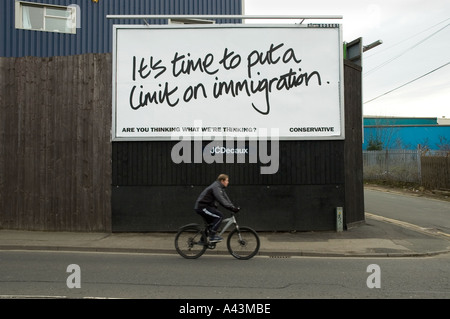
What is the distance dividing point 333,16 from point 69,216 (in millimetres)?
9311

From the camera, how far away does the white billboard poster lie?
11.5 m

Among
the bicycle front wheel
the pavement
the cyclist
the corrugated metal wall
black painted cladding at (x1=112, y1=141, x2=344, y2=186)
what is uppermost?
the corrugated metal wall

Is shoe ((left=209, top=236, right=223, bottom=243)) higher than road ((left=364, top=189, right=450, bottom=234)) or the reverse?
higher

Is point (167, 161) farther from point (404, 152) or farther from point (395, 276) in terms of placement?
point (404, 152)

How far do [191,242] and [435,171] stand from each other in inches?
770

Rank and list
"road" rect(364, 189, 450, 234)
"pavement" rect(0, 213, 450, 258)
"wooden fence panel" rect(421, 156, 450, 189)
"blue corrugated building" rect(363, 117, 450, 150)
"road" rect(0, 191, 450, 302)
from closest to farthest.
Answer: "road" rect(0, 191, 450, 302), "pavement" rect(0, 213, 450, 258), "road" rect(364, 189, 450, 234), "wooden fence panel" rect(421, 156, 450, 189), "blue corrugated building" rect(363, 117, 450, 150)

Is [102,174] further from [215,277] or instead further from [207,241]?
[215,277]

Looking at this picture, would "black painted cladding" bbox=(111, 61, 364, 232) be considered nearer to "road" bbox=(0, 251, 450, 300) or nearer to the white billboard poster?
the white billboard poster

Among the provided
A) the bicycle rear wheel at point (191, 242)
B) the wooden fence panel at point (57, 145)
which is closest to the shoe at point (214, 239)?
the bicycle rear wheel at point (191, 242)

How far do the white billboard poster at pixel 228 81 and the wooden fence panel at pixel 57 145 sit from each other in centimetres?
77

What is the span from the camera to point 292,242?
10.1 metres

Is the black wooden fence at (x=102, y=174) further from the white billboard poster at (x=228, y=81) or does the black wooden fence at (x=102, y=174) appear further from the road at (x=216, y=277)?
the road at (x=216, y=277)

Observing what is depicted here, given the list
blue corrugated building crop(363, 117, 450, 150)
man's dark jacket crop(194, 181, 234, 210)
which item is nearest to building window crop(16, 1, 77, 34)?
man's dark jacket crop(194, 181, 234, 210)

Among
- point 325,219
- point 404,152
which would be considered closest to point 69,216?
point 325,219
